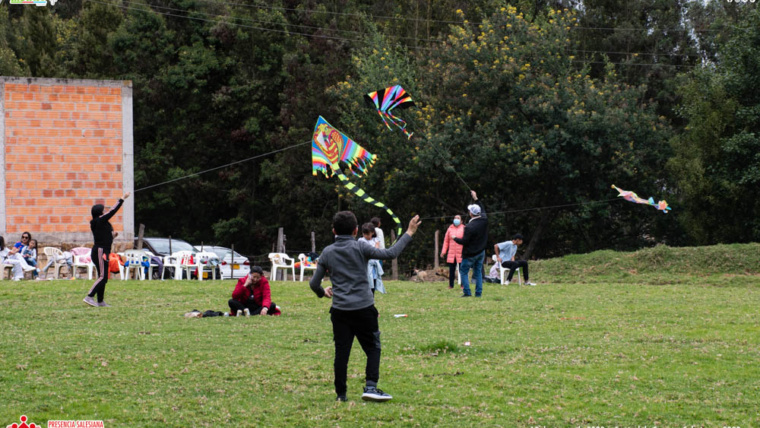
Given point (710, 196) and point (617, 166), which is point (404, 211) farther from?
point (710, 196)

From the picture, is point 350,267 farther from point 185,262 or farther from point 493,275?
point 185,262

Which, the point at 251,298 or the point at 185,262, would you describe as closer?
the point at 251,298

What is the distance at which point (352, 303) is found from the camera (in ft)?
26.1

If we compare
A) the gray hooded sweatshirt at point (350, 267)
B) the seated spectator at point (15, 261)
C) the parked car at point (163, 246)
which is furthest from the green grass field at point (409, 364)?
the parked car at point (163, 246)

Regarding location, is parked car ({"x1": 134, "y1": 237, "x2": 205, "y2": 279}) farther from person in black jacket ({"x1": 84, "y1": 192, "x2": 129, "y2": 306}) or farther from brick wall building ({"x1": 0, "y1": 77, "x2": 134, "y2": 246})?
person in black jacket ({"x1": 84, "y1": 192, "x2": 129, "y2": 306})

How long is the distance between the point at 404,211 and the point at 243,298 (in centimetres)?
2479

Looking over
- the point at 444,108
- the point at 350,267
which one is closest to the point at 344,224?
the point at 350,267

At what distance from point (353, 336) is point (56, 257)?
20.2 metres

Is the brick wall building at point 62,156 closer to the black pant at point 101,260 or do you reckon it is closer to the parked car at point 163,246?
the parked car at point 163,246

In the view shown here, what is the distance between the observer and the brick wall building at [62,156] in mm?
28281

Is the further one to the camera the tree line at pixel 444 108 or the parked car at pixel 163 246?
the tree line at pixel 444 108

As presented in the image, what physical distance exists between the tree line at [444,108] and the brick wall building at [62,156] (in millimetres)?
11552

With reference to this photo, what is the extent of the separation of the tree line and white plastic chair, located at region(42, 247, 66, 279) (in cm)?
1417

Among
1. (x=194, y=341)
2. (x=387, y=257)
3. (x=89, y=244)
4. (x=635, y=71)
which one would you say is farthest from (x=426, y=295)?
(x=635, y=71)
